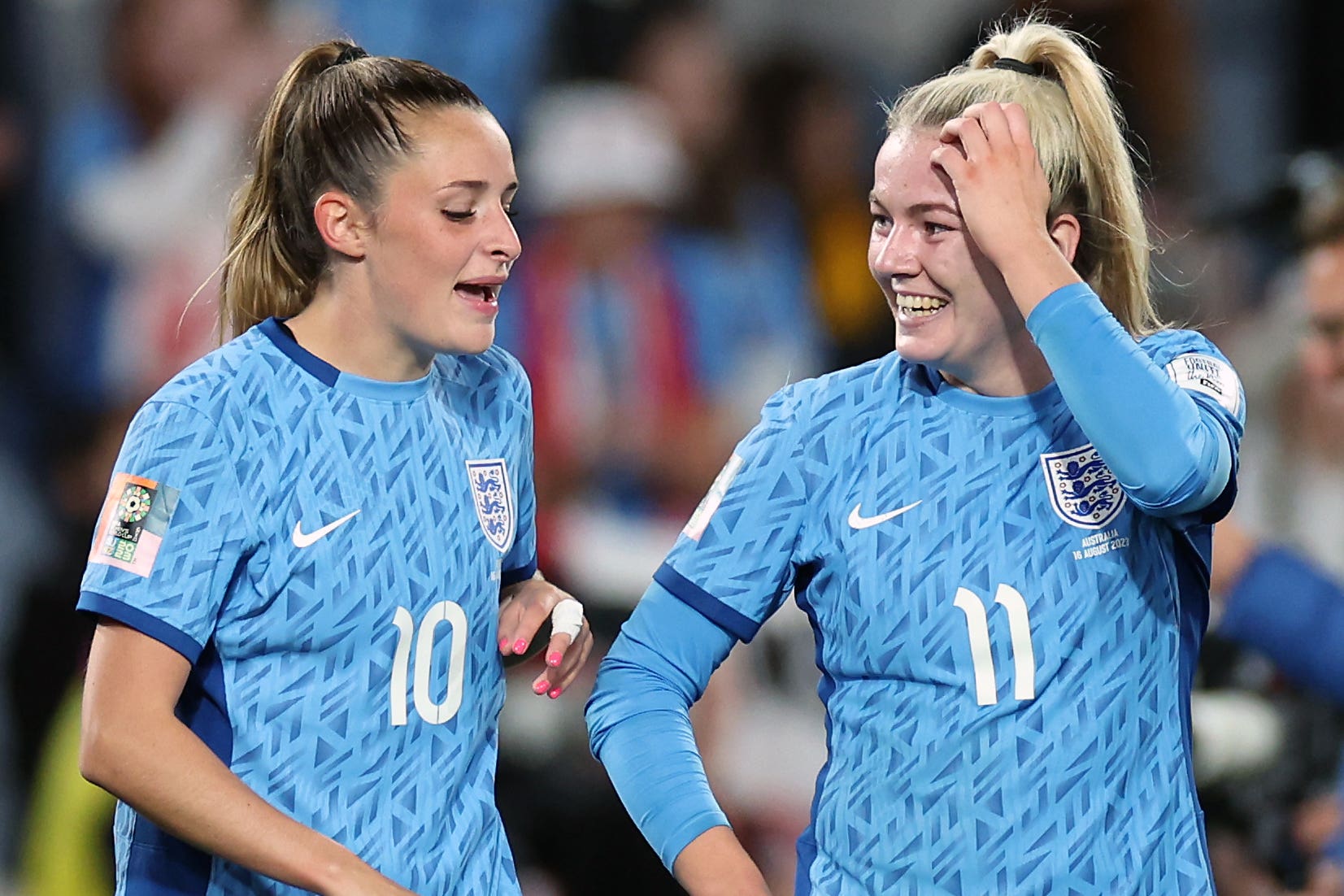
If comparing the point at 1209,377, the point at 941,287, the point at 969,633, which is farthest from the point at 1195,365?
the point at 969,633

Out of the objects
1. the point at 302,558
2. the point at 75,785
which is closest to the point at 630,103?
the point at 75,785

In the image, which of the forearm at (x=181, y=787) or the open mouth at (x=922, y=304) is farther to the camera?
the open mouth at (x=922, y=304)

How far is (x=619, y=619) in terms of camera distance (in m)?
4.43

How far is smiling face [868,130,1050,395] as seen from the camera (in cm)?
199

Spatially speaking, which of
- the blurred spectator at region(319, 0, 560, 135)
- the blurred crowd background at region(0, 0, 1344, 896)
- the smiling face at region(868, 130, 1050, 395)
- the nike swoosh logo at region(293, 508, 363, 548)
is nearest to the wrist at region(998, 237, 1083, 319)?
the smiling face at region(868, 130, 1050, 395)

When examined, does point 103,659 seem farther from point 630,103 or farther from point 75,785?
point 630,103

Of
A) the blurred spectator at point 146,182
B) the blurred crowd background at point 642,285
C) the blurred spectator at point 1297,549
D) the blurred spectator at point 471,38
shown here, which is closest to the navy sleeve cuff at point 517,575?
the blurred spectator at point 1297,549

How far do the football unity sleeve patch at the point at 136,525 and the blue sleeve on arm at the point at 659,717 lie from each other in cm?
56

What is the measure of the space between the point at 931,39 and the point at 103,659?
484 centimetres

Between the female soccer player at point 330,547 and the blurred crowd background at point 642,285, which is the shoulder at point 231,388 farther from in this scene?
the blurred crowd background at point 642,285

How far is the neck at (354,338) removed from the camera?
82.0 inches

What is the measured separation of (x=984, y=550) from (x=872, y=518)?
0.44 ft

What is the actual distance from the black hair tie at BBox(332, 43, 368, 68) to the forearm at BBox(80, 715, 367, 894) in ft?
2.92

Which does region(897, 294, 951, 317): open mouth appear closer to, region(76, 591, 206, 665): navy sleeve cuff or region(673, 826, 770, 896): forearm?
region(673, 826, 770, 896): forearm
